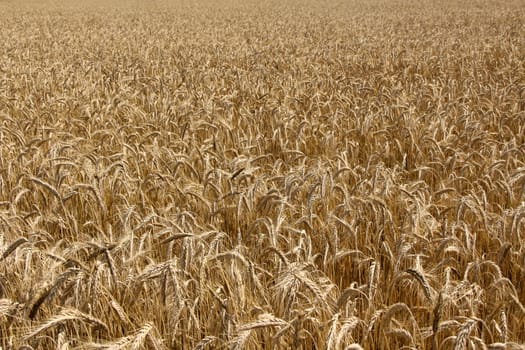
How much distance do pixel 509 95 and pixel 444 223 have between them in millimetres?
3607

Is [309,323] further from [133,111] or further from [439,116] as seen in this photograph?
[133,111]

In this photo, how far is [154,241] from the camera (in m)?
2.66

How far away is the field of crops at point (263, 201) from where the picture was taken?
70.5 inches

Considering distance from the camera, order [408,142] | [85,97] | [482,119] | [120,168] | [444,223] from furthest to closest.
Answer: [85,97] < [482,119] < [408,142] < [120,168] < [444,223]

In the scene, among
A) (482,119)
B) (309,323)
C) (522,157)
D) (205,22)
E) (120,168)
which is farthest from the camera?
(205,22)

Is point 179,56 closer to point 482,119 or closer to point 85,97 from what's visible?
point 85,97

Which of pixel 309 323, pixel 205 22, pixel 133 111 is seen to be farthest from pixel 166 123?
pixel 205 22

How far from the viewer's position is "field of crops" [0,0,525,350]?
179 cm

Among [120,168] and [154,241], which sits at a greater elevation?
[120,168]

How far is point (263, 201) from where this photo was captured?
248 centimetres

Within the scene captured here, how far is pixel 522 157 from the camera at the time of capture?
3.66 meters

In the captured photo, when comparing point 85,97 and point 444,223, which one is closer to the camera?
point 444,223

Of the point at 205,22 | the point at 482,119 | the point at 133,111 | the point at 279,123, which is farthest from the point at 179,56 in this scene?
the point at 205,22

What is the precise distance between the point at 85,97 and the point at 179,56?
3.93 m
